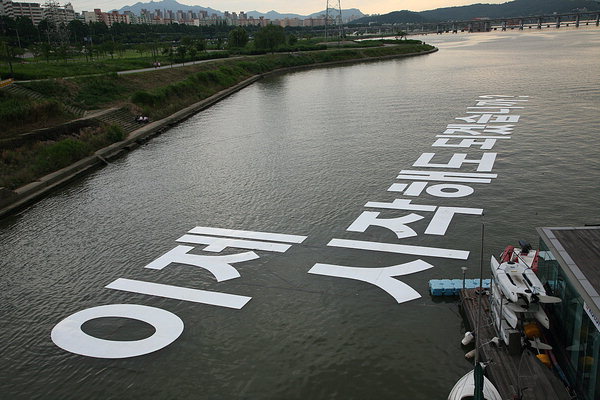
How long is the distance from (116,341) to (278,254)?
6.29 m

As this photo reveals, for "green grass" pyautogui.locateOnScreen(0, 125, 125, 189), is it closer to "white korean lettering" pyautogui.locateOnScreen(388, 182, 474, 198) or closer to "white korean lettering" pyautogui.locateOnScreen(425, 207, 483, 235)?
"white korean lettering" pyautogui.locateOnScreen(388, 182, 474, 198)

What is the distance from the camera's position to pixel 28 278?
1769 centimetres

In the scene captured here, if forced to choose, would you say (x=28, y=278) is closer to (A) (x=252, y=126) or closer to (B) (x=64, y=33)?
(A) (x=252, y=126)

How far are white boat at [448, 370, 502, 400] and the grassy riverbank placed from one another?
25800 millimetres

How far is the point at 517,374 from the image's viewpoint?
1042 centimetres

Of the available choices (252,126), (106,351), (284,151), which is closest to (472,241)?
(106,351)

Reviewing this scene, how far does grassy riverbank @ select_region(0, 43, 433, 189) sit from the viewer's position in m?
31.0

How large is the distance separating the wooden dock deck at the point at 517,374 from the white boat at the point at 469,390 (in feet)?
1.33

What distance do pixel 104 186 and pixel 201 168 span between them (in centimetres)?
558

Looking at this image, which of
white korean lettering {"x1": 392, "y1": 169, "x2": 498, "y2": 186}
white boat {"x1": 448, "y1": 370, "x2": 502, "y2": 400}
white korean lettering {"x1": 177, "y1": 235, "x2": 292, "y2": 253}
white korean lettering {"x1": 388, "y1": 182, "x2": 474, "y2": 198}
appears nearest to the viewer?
white boat {"x1": 448, "y1": 370, "x2": 502, "y2": 400}

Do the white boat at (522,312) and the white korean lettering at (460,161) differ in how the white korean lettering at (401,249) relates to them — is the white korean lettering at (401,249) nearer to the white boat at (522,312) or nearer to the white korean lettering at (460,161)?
the white boat at (522,312)

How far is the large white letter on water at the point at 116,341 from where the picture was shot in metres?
13.1

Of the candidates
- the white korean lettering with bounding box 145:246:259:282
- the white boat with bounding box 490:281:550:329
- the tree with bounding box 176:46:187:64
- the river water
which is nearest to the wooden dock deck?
the white boat with bounding box 490:281:550:329

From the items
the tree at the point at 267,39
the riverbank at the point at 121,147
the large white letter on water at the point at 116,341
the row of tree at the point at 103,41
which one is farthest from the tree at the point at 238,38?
the large white letter on water at the point at 116,341
